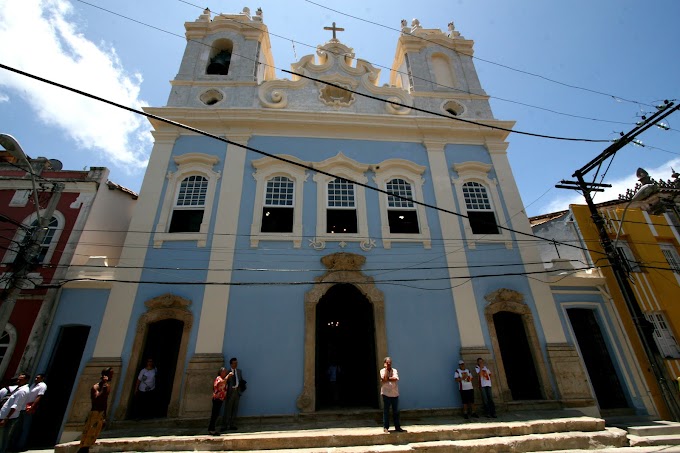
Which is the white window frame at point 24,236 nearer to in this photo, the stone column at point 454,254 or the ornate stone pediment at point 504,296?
the stone column at point 454,254

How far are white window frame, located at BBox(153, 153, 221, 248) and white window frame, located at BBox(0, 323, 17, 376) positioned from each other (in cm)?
414

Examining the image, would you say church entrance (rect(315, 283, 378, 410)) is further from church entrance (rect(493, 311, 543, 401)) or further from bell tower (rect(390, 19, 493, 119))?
bell tower (rect(390, 19, 493, 119))

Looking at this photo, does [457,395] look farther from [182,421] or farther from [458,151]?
[458,151]

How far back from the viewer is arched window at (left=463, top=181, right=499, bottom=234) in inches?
448

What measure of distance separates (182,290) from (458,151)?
406 inches

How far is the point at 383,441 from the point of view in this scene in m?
6.67

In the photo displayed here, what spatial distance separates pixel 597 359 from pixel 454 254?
203 inches

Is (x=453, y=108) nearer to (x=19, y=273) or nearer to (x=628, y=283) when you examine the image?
(x=628, y=283)

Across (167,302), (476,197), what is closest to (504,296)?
(476,197)

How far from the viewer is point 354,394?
10.2 meters

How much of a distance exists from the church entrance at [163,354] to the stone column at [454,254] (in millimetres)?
7799

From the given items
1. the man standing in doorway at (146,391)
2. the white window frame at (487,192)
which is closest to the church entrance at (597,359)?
the white window frame at (487,192)

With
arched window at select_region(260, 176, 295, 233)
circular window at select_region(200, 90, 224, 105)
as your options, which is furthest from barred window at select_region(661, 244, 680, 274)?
circular window at select_region(200, 90, 224, 105)

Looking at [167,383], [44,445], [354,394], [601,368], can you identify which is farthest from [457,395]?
[44,445]
